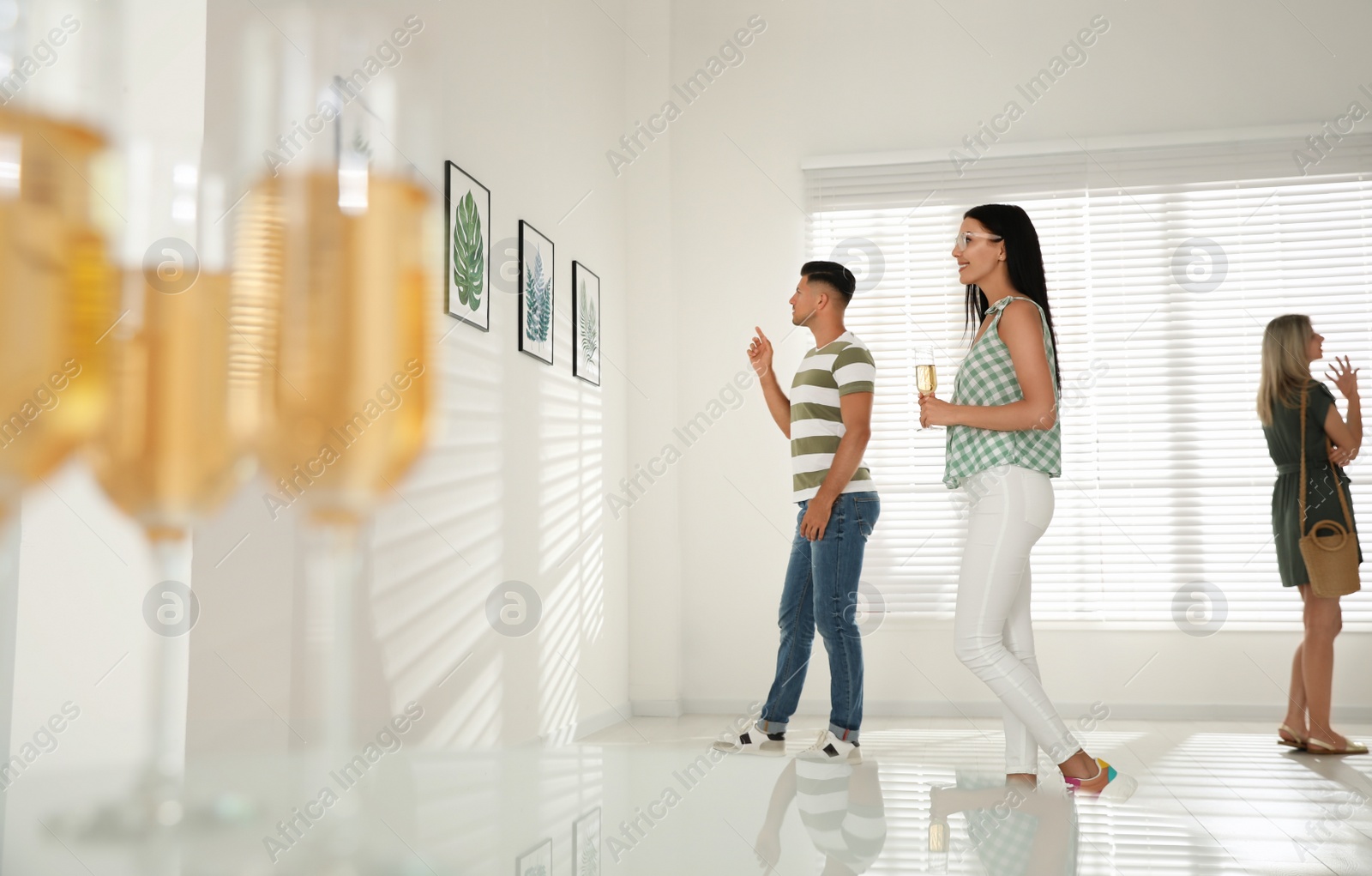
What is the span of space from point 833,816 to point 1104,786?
951mm

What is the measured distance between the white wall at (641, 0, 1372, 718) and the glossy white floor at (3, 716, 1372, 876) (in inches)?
67.0

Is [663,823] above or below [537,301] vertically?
below

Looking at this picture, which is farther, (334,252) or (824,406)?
(824,406)

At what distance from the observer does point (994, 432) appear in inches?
80.3

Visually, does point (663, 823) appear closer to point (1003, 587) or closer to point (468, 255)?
point (1003, 587)

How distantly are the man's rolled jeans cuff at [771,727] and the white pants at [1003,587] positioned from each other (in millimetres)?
1068

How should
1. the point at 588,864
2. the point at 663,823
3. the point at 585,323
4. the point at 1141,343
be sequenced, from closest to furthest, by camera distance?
1. the point at 588,864
2. the point at 663,823
3. the point at 585,323
4. the point at 1141,343

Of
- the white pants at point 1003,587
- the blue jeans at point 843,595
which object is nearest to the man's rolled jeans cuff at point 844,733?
the blue jeans at point 843,595

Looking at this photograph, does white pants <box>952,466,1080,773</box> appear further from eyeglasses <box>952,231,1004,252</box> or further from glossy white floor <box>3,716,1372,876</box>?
eyeglasses <box>952,231,1004,252</box>

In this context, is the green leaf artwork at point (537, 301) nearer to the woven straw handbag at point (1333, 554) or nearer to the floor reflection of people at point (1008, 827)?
the floor reflection of people at point (1008, 827)

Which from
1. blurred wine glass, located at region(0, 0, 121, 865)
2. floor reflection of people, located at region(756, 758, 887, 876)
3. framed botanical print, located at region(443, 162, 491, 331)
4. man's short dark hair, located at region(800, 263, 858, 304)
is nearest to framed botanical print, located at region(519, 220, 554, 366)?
framed botanical print, located at region(443, 162, 491, 331)

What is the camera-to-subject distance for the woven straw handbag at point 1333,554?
3.06 m

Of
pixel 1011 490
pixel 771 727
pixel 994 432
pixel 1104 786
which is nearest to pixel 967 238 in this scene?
pixel 994 432

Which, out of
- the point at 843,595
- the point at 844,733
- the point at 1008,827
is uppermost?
the point at 843,595
